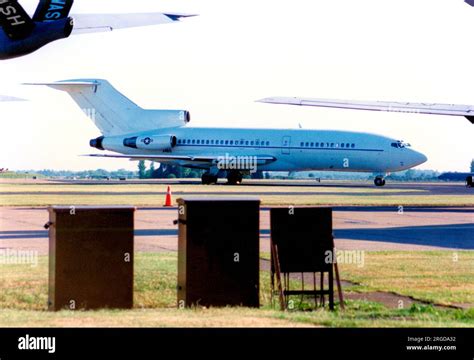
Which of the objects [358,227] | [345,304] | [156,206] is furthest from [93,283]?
→ [156,206]

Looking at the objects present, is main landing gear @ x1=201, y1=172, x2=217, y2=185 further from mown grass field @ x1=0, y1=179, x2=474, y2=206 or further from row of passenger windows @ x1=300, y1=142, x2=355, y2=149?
mown grass field @ x1=0, y1=179, x2=474, y2=206

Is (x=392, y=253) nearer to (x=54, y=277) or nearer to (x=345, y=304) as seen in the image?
(x=345, y=304)

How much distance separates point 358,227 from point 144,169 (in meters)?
77.8

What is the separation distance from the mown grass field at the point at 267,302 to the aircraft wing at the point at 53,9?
413 cm

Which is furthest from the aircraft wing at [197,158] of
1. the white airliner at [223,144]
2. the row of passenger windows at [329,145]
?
the row of passenger windows at [329,145]

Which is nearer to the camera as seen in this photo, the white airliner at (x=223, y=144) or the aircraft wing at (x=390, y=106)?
the aircraft wing at (x=390, y=106)

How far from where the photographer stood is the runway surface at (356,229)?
73.7 feet

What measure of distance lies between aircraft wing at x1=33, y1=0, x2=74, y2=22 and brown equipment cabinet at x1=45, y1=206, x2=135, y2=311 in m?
3.16

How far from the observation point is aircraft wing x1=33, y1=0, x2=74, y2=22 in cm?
1502

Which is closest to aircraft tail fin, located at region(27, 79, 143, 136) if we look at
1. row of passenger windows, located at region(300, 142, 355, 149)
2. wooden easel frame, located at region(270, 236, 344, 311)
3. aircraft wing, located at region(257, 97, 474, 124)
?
row of passenger windows, located at region(300, 142, 355, 149)

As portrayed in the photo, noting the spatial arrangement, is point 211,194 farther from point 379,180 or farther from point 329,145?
point 379,180

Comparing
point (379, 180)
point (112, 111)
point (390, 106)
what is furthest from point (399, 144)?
point (390, 106)

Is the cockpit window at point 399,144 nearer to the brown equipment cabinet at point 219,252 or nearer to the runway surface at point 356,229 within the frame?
the runway surface at point 356,229
